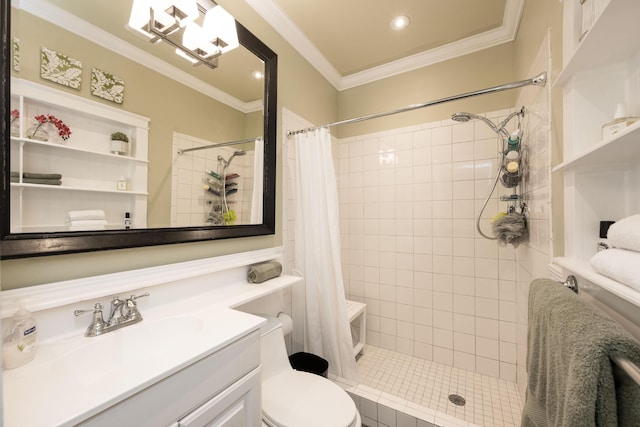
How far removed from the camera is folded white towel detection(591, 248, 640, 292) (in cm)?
52

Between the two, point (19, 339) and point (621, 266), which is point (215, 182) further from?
point (621, 266)

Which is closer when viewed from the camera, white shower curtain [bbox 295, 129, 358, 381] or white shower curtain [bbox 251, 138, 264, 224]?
white shower curtain [bbox 251, 138, 264, 224]

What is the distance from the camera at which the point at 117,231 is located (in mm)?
965

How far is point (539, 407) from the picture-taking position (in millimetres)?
751

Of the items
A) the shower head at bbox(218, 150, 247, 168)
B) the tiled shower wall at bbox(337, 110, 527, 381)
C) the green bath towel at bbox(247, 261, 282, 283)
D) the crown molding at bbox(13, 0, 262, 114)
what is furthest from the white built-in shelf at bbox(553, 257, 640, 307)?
the crown molding at bbox(13, 0, 262, 114)

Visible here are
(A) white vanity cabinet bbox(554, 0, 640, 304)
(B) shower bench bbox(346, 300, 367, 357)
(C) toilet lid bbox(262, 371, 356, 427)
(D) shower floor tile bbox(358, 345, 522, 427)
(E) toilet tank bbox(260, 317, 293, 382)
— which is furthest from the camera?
(B) shower bench bbox(346, 300, 367, 357)

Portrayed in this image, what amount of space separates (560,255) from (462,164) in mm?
1166

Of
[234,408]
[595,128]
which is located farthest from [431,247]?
[234,408]

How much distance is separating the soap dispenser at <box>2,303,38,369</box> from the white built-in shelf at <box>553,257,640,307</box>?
145 centimetres

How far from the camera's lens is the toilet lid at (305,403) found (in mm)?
1083

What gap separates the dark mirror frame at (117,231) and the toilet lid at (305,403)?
2.66 ft

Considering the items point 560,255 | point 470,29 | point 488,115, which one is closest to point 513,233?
point 560,255

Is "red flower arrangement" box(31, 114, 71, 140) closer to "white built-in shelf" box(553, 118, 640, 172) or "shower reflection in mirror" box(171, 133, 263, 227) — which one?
"shower reflection in mirror" box(171, 133, 263, 227)

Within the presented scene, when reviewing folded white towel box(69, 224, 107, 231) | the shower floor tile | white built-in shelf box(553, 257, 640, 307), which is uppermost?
folded white towel box(69, 224, 107, 231)
